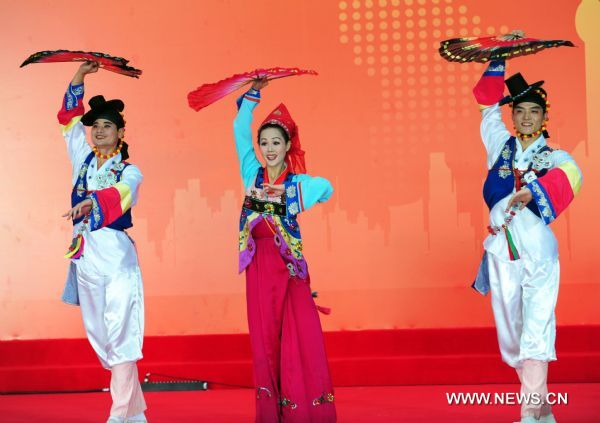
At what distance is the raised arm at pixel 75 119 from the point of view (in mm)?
4691

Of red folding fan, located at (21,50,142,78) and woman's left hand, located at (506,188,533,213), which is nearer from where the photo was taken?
woman's left hand, located at (506,188,533,213)

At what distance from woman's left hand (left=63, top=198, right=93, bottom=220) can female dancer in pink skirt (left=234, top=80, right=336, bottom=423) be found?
0.66 m

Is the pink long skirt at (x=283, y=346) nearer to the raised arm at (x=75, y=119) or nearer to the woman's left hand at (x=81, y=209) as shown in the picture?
the woman's left hand at (x=81, y=209)

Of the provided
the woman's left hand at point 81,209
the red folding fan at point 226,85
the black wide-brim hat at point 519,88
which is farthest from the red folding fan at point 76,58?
the black wide-brim hat at point 519,88

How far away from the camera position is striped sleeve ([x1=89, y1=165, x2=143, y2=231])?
14.3 ft

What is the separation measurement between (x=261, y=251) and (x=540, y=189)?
120 cm

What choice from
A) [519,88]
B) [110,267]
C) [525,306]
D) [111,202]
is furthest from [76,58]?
[525,306]

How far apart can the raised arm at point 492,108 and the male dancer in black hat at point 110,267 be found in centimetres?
158

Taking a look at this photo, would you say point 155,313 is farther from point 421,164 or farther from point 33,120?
point 421,164

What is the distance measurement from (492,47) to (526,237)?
0.82 meters

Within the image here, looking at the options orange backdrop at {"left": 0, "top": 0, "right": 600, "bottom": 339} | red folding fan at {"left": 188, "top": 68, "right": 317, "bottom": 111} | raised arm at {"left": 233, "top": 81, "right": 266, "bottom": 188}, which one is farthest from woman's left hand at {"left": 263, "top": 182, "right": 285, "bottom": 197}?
orange backdrop at {"left": 0, "top": 0, "right": 600, "bottom": 339}

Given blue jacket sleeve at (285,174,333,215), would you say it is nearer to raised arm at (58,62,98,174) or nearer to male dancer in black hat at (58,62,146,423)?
male dancer in black hat at (58,62,146,423)

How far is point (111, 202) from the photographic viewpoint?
4.40 meters

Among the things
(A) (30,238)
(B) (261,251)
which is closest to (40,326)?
(A) (30,238)
